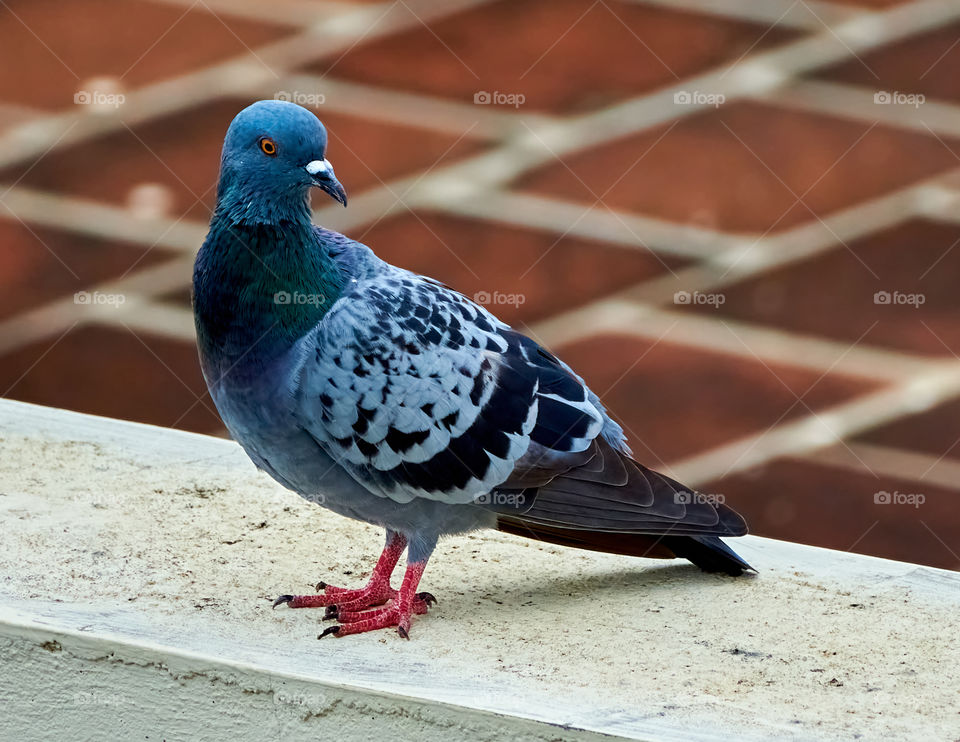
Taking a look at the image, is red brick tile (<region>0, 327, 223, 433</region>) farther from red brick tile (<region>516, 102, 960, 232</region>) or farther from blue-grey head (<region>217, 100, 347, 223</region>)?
blue-grey head (<region>217, 100, 347, 223</region>)

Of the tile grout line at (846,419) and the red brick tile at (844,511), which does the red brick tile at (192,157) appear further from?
the red brick tile at (844,511)

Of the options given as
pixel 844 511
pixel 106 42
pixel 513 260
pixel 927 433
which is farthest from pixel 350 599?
pixel 106 42

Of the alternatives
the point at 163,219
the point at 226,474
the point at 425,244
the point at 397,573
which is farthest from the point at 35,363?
the point at 397,573

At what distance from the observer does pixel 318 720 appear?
112 inches

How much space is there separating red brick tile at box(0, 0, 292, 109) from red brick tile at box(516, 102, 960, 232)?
1.60m

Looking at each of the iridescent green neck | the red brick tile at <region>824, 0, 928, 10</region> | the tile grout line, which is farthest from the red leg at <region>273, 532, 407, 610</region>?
the red brick tile at <region>824, 0, 928, 10</region>

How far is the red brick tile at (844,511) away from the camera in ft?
20.0

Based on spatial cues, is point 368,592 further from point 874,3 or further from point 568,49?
point 874,3

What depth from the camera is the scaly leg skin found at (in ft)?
10.4

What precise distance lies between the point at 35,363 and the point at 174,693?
4.15 metres

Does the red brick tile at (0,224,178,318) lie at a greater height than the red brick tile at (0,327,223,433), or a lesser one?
greater

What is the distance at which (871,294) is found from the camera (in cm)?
627

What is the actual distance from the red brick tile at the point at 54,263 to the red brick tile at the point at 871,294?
2674 millimetres

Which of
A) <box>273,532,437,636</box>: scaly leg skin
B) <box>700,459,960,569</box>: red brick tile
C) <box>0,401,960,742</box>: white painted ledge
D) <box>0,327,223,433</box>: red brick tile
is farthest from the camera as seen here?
<box>0,327,223,433</box>: red brick tile
